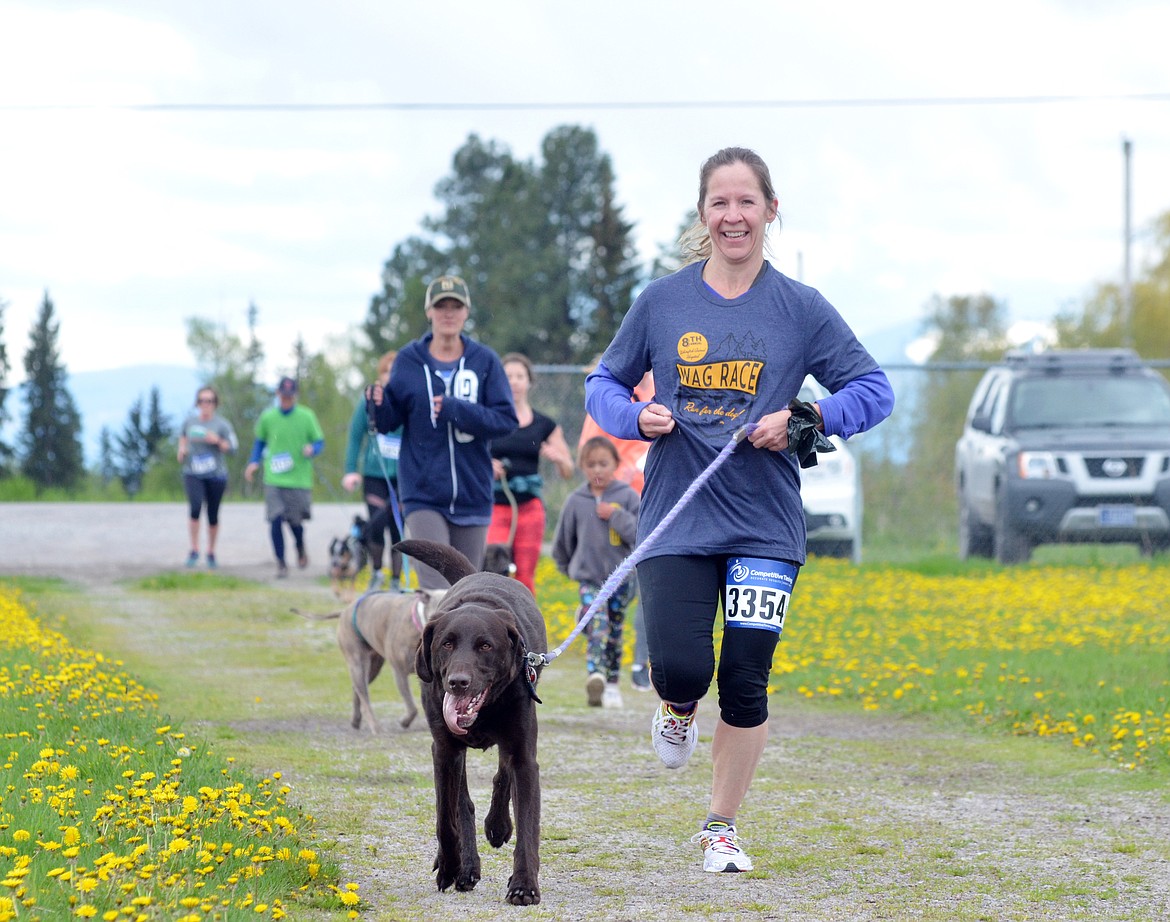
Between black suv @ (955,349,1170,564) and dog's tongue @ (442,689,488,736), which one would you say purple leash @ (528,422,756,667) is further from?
black suv @ (955,349,1170,564)

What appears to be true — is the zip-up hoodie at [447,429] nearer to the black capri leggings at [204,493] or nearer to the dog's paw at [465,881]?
the dog's paw at [465,881]

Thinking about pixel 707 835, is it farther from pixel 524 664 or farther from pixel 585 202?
pixel 585 202

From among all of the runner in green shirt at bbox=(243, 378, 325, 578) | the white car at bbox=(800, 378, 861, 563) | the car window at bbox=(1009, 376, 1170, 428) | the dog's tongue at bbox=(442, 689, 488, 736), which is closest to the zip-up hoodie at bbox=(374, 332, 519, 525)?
the dog's tongue at bbox=(442, 689, 488, 736)

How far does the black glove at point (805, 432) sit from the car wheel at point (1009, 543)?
11609 millimetres

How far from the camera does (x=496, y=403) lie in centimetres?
735

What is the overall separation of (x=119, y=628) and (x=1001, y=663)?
6.70 meters

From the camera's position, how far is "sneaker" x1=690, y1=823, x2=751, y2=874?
4.55 metres

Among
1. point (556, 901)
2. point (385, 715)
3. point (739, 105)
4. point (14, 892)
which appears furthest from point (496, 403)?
point (739, 105)

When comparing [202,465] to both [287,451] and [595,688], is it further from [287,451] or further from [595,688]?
[595,688]

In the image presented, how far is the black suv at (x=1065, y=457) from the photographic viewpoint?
50.0ft

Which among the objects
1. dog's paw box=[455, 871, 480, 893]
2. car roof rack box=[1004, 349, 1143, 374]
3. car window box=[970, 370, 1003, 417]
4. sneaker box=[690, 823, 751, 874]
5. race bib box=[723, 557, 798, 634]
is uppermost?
car roof rack box=[1004, 349, 1143, 374]

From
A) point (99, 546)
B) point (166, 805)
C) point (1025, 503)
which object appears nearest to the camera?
point (166, 805)

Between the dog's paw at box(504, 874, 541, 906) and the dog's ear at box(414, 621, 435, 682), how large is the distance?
66cm

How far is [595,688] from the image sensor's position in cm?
834
